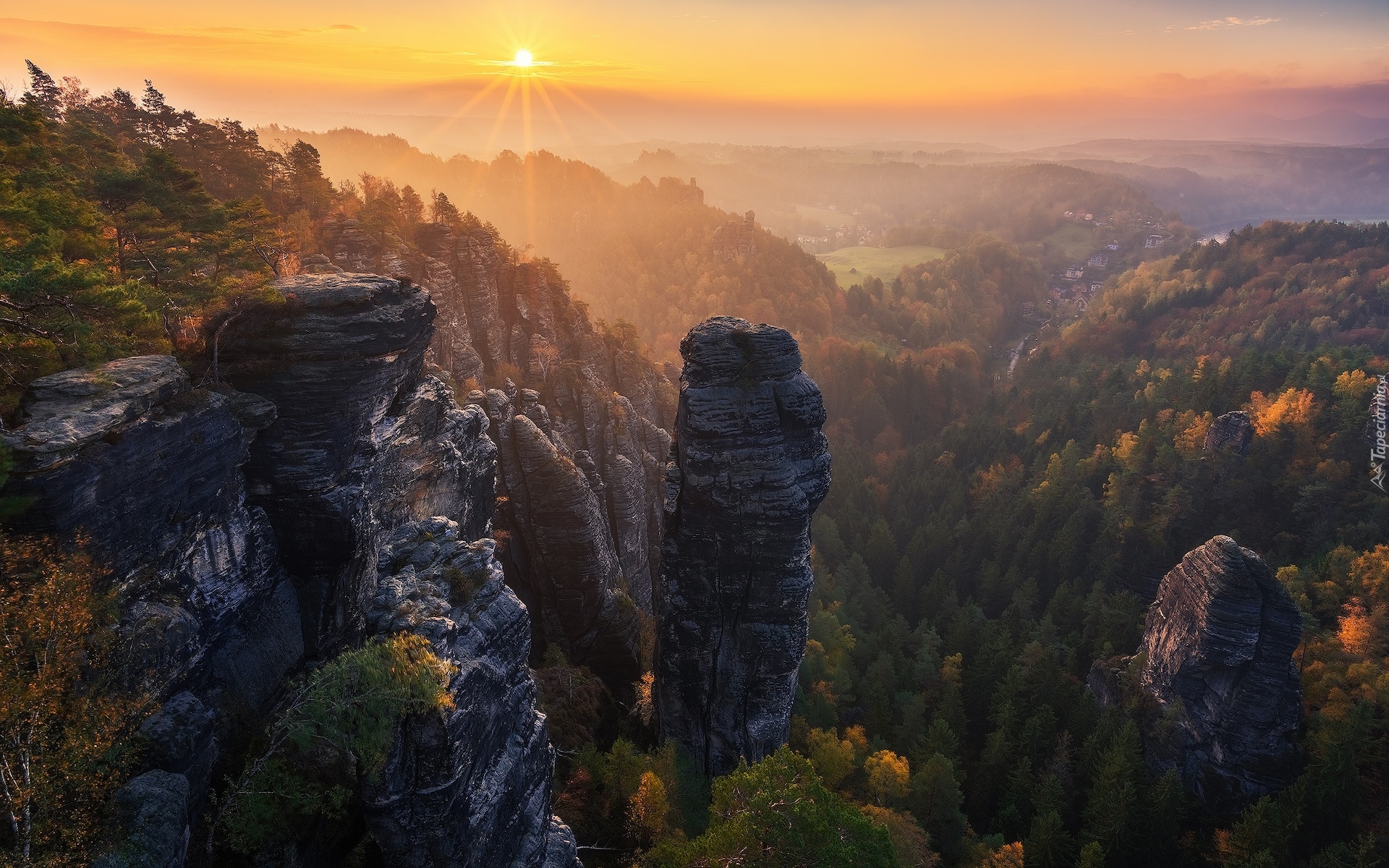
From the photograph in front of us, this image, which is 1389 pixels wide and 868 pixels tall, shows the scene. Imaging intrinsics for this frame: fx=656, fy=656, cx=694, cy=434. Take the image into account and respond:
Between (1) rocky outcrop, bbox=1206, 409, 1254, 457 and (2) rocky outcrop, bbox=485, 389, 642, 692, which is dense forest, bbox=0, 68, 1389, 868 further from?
(2) rocky outcrop, bbox=485, 389, 642, 692

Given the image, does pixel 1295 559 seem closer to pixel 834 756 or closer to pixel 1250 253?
pixel 834 756

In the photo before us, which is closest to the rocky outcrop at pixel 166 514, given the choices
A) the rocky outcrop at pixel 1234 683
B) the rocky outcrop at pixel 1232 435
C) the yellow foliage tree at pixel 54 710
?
the yellow foliage tree at pixel 54 710

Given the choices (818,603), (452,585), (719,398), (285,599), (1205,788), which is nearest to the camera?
(452,585)

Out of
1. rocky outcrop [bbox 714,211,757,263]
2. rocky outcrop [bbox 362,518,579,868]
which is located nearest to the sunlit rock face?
rocky outcrop [bbox 362,518,579,868]

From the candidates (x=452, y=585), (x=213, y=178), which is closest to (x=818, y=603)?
(x=452, y=585)

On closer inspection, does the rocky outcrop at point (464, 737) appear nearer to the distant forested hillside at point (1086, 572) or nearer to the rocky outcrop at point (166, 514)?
the rocky outcrop at point (166, 514)
